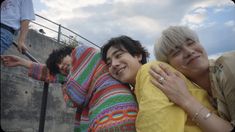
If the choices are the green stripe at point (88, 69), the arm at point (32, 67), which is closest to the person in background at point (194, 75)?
the green stripe at point (88, 69)

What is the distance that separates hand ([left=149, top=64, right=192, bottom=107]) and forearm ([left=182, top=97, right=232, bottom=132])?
0.09 feet

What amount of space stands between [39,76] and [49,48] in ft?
0.46

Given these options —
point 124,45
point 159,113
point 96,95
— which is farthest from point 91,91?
point 159,113

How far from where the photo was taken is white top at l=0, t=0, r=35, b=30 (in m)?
0.92

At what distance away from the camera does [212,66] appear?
1.18 m

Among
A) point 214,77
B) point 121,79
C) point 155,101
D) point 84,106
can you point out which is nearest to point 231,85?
point 214,77

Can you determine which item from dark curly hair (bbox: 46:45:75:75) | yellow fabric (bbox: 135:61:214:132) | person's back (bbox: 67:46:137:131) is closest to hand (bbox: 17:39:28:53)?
dark curly hair (bbox: 46:45:75:75)

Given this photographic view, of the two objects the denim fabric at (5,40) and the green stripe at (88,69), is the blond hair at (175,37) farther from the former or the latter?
the denim fabric at (5,40)

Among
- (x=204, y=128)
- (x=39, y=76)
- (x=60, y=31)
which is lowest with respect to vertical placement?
(x=204, y=128)

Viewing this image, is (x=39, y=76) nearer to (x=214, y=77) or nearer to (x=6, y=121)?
(x=6, y=121)

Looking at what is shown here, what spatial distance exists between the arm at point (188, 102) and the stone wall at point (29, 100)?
1.26ft

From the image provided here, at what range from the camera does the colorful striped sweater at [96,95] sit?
46.8 inches

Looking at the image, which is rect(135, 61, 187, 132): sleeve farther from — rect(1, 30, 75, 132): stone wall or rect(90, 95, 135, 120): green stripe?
rect(1, 30, 75, 132): stone wall

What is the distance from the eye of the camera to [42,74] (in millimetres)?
1091
